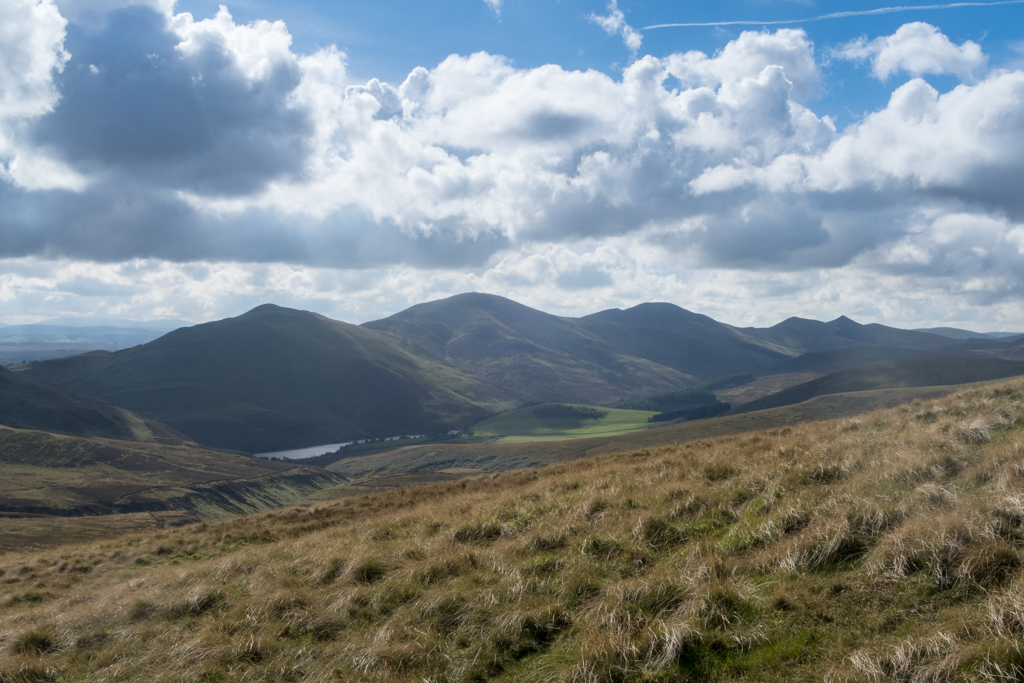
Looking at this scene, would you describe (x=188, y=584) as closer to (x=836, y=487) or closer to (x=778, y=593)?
(x=778, y=593)

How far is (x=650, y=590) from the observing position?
781cm

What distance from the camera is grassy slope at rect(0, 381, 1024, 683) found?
626 cm

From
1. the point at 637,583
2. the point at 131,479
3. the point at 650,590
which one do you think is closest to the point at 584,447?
the point at 131,479

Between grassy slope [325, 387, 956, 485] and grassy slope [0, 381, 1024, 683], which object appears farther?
grassy slope [325, 387, 956, 485]

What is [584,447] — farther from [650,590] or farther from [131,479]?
[650,590]

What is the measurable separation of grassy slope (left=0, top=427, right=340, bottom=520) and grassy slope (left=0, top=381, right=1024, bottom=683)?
342 ft

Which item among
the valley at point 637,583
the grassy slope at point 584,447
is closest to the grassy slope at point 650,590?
the valley at point 637,583

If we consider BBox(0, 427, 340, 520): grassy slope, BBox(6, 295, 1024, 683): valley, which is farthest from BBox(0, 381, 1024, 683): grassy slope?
BBox(0, 427, 340, 520): grassy slope

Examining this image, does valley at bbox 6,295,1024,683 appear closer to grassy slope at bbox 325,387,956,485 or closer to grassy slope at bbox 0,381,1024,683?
grassy slope at bbox 0,381,1024,683

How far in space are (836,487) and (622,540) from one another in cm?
409

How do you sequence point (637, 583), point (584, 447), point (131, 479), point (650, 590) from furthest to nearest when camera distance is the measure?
point (584, 447) → point (131, 479) → point (637, 583) → point (650, 590)

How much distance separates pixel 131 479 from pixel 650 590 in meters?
153

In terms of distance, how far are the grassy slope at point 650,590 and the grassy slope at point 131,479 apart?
104m

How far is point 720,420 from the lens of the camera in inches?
6019
